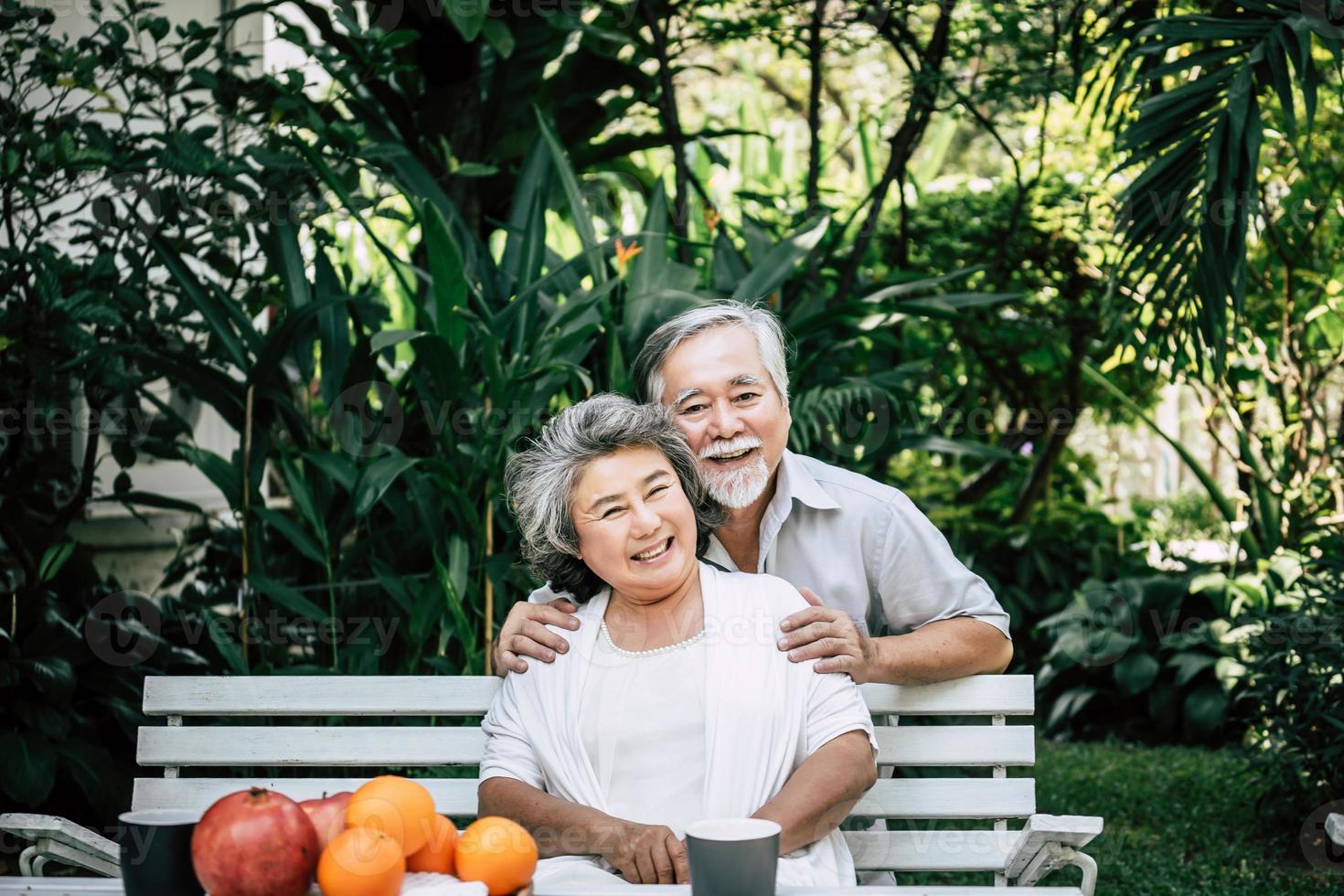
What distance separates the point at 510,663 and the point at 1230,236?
8.66ft

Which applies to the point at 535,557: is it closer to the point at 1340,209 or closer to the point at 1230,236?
the point at 1230,236

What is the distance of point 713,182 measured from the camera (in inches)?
253

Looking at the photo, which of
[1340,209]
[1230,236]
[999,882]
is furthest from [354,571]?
[1340,209]

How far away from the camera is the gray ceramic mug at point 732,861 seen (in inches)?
59.1

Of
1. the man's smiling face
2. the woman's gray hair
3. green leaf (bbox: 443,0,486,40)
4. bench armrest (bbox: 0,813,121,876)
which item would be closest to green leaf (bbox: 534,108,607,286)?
green leaf (bbox: 443,0,486,40)

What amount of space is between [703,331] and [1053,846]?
117cm

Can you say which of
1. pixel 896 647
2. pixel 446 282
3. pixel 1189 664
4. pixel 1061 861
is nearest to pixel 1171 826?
pixel 1189 664

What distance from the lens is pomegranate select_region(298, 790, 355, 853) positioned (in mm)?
1545

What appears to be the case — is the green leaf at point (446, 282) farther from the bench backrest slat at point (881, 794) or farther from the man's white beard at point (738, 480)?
the bench backrest slat at point (881, 794)

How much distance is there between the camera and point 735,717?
2.09 metres

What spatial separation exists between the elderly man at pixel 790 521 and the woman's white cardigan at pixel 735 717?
9cm

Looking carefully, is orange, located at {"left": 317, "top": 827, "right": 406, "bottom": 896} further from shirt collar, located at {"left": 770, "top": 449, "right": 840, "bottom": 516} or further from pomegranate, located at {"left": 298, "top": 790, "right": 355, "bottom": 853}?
shirt collar, located at {"left": 770, "top": 449, "right": 840, "bottom": 516}

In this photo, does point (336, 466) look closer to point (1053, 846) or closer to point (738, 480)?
point (738, 480)

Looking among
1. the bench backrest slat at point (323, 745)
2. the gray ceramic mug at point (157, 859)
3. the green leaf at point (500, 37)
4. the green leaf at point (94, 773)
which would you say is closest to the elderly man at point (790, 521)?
the bench backrest slat at point (323, 745)
